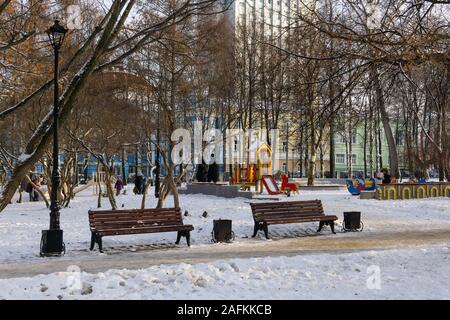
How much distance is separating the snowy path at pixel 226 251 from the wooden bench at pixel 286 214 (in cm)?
55

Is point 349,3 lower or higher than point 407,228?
higher

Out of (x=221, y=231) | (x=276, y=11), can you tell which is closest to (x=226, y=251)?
(x=221, y=231)

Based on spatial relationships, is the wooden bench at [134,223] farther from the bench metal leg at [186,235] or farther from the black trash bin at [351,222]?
the black trash bin at [351,222]

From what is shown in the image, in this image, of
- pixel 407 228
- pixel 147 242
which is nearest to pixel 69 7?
pixel 147 242

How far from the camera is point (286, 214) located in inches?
543

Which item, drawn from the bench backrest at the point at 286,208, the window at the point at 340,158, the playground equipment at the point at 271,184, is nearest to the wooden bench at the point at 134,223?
the bench backrest at the point at 286,208

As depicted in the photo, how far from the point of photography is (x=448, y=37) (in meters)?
8.58

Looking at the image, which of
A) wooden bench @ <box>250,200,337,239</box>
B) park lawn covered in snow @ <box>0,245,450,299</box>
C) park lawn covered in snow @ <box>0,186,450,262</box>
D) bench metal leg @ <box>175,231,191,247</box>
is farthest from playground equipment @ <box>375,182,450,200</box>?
park lawn covered in snow @ <box>0,245,450,299</box>

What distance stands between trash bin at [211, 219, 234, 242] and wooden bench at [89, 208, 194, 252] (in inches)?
30.1

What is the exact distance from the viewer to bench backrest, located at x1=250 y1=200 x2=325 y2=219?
1334cm

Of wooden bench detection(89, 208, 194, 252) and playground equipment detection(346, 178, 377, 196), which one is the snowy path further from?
playground equipment detection(346, 178, 377, 196)

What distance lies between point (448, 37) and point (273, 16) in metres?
3.85

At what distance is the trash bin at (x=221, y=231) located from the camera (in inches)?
488
